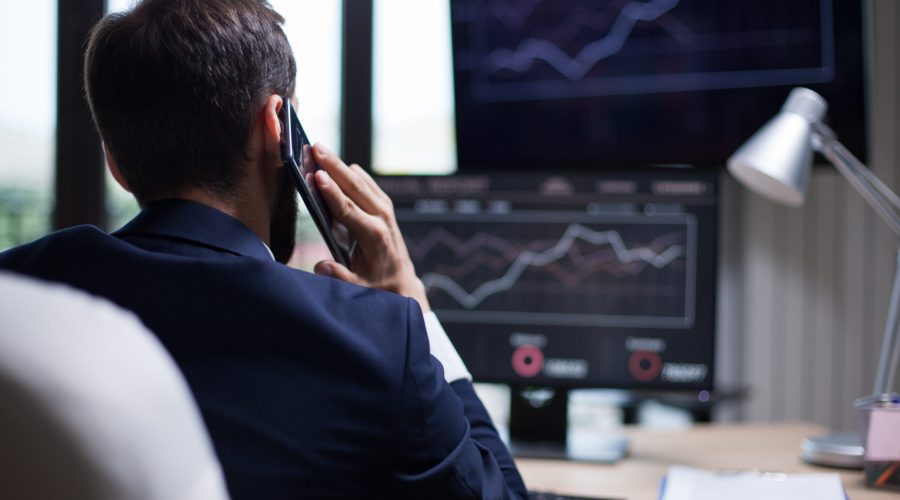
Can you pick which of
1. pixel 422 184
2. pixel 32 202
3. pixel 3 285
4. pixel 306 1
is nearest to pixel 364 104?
pixel 306 1

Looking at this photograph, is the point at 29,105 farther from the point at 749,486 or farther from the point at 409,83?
the point at 749,486

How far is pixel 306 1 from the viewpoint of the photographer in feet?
8.35

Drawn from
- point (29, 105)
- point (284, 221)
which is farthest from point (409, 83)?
point (284, 221)

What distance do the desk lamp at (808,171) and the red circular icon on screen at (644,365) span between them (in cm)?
28

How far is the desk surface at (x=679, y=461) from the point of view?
1409 millimetres

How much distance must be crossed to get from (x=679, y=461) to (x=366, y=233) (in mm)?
726

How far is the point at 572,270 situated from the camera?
5.43 ft

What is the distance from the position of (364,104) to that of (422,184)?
0.88 meters

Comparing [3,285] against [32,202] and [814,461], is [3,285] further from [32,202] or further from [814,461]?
[32,202]

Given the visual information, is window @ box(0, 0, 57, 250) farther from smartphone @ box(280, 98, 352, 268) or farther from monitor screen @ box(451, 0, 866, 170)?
smartphone @ box(280, 98, 352, 268)

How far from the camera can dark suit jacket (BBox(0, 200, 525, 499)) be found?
2.82ft

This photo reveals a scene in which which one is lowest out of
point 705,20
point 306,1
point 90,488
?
point 90,488

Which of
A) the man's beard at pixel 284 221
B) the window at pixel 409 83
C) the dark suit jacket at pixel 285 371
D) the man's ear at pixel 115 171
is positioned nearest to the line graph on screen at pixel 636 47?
the window at pixel 409 83

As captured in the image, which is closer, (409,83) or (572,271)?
(572,271)
